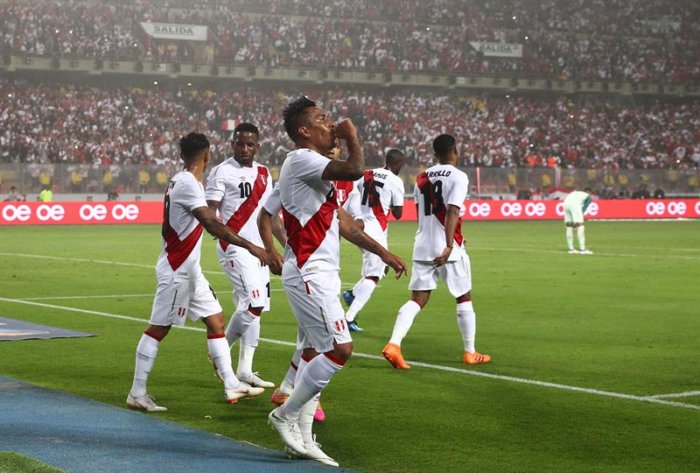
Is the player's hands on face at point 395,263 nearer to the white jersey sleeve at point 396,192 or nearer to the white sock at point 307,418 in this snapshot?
the white sock at point 307,418

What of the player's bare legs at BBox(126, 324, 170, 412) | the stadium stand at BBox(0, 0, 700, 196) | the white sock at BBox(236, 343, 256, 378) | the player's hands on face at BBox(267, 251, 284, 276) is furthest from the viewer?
the stadium stand at BBox(0, 0, 700, 196)

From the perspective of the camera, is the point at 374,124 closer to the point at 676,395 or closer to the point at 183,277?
the point at 676,395

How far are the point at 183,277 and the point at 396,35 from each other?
58023mm

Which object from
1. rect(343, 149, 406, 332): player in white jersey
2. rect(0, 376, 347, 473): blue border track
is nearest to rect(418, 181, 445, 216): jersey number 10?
rect(343, 149, 406, 332): player in white jersey

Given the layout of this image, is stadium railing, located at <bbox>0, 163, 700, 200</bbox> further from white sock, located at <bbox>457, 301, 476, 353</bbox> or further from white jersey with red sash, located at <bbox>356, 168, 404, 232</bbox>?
white sock, located at <bbox>457, 301, 476, 353</bbox>

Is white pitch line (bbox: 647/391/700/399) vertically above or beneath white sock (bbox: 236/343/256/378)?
beneath

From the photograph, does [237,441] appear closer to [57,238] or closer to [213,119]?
[57,238]

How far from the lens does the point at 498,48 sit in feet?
223

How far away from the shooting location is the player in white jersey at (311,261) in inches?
270

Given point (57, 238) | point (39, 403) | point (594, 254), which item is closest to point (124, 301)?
point (39, 403)

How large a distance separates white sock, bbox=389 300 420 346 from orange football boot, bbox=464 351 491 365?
2.13 feet

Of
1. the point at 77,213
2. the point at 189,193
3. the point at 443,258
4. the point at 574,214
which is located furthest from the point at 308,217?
the point at 77,213

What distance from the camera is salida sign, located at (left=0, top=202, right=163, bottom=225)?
137ft

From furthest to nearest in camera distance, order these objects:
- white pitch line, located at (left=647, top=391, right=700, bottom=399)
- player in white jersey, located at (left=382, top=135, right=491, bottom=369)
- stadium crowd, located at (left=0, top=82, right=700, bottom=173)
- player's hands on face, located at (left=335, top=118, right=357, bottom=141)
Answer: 1. stadium crowd, located at (left=0, top=82, right=700, bottom=173)
2. player in white jersey, located at (left=382, top=135, right=491, bottom=369)
3. white pitch line, located at (left=647, top=391, right=700, bottom=399)
4. player's hands on face, located at (left=335, top=118, right=357, bottom=141)
